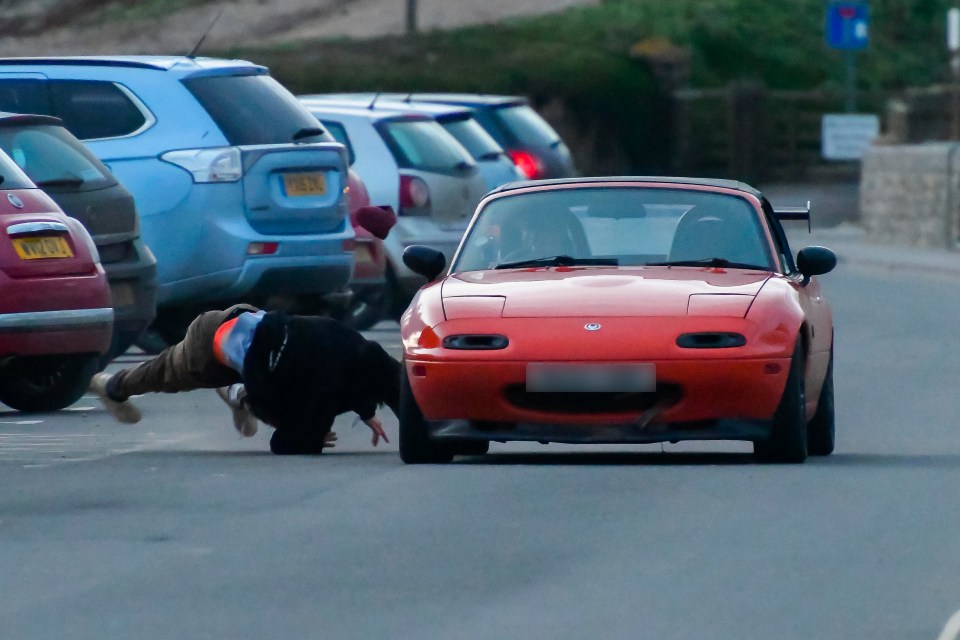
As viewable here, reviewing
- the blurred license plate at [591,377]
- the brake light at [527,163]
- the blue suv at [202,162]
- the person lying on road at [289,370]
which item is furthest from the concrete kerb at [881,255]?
the blurred license plate at [591,377]

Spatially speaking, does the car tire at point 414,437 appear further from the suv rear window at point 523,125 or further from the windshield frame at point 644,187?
the suv rear window at point 523,125

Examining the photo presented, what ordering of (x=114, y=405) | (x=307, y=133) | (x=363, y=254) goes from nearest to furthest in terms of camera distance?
(x=114, y=405) < (x=307, y=133) < (x=363, y=254)

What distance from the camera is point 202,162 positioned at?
637 inches

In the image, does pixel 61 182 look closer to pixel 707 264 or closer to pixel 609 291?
pixel 707 264

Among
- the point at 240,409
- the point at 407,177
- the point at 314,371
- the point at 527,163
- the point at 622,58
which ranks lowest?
the point at 622,58

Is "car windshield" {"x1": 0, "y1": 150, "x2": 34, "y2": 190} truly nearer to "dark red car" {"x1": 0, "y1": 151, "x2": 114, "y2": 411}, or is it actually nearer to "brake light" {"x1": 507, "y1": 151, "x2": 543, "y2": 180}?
"dark red car" {"x1": 0, "y1": 151, "x2": 114, "y2": 411}

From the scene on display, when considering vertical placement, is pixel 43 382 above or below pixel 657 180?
below

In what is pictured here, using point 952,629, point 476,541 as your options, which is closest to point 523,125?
point 476,541

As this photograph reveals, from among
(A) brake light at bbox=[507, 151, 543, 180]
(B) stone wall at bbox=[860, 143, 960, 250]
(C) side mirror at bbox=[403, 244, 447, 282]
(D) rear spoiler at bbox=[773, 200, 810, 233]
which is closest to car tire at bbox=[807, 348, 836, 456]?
(D) rear spoiler at bbox=[773, 200, 810, 233]

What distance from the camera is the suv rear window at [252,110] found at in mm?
16422

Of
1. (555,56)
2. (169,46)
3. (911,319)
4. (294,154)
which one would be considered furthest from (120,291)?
(169,46)

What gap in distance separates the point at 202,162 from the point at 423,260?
4778mm

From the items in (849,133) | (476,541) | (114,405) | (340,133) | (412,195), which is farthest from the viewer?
(849,133)

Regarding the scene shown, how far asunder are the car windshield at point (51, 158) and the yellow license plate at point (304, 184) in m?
2.14
